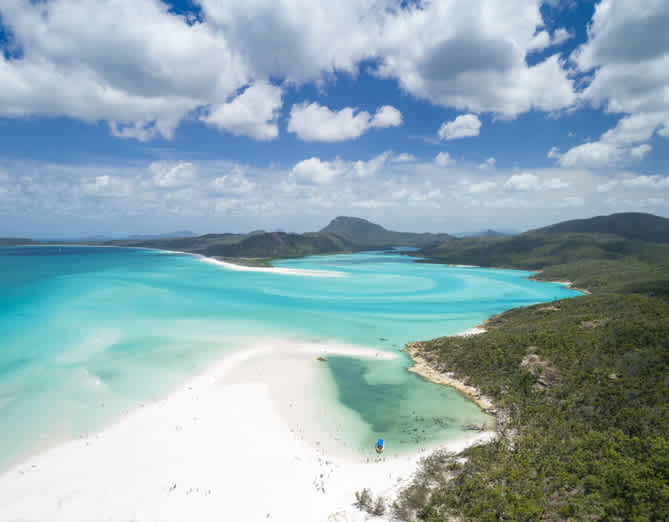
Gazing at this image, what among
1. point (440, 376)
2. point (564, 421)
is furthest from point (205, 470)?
point (440, 376)

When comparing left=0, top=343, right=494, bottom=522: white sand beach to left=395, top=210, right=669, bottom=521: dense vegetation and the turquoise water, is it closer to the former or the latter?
the turquoise water

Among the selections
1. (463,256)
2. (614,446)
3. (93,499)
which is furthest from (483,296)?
(463,256)

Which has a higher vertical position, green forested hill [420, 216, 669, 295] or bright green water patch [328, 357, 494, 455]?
green forested hill [420, 216, 669, 295]

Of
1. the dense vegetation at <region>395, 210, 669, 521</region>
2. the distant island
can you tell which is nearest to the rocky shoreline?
the distant island

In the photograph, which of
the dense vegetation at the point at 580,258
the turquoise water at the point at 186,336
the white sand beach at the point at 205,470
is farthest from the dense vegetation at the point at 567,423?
the dense vegetation at the point at 580,258

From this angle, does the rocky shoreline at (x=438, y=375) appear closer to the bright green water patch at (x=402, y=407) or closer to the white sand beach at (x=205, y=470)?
the bright green water patch at (x=402, y=407)

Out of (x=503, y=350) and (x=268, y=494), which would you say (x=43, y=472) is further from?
(x=503, y=350)
